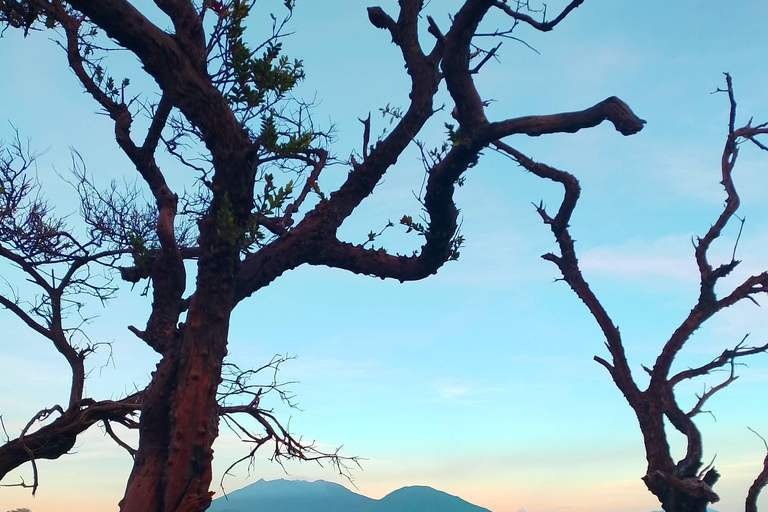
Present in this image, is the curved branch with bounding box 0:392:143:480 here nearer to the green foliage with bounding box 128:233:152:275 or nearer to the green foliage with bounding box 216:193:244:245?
the green foliage with bounding box 128:233:152:275

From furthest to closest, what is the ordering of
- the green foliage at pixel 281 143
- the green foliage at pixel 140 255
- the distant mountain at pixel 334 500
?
the distant mountain at pixel 334 500 < the green foliage at pixel 140 255 < the green foliage at pixel 281 143

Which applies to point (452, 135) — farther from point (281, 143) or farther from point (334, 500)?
point (334, 500)

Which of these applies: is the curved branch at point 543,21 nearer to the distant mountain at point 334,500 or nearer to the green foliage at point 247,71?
the green foliage at point 247,71

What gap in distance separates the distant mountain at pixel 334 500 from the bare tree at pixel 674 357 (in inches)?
2866

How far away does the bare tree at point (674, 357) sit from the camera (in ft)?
22.6

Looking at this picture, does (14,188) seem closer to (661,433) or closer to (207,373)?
Result: (207,373)

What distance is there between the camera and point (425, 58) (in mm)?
6957

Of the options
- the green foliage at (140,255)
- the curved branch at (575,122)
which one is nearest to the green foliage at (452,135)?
the curved branch at (575,122)

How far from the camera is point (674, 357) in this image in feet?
25.1

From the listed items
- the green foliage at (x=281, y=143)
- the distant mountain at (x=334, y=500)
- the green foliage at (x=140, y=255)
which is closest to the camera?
the green foliage at (x=281, y=143)

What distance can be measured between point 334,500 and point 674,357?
13156cm

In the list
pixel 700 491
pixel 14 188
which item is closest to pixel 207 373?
pixel 700 491

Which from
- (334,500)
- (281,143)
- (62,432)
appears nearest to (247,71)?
(281,143)

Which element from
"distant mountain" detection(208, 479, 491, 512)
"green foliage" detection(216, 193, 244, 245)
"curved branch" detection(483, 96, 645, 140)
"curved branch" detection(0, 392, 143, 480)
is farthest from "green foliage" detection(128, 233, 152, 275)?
"distant mountain" detection(208, 479, 491, 512)
